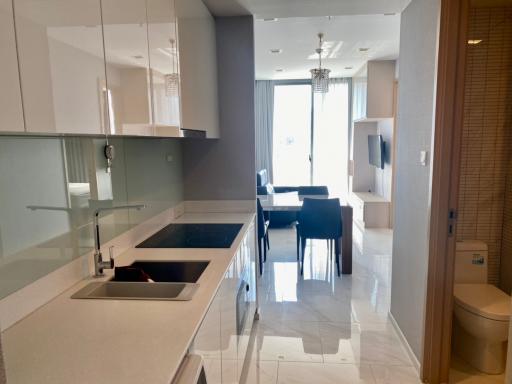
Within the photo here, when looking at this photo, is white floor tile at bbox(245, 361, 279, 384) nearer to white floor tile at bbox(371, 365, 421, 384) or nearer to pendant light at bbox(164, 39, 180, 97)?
white floor tile at bbox(371, 365, 421, 384)

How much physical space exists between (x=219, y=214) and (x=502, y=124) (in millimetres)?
2267

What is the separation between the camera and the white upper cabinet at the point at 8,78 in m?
0.82

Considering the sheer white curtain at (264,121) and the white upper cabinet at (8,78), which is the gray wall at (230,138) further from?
the sheer white curtain at (264,121)

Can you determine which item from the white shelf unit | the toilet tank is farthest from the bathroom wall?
the white shelf unit

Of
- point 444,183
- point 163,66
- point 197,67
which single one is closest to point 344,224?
point 444,183

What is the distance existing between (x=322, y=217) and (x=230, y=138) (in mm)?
1535

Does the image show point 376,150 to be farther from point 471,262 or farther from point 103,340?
point 103,340

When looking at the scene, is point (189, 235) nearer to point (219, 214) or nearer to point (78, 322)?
point (219, 214)

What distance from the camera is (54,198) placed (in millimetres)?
1518

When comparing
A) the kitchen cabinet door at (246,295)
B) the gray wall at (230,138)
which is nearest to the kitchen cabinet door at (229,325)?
the kitchen cabinet door at (246,295)

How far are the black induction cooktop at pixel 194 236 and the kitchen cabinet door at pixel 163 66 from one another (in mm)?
668

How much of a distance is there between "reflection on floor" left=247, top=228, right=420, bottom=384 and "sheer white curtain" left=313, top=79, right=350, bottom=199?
3163 millimetres

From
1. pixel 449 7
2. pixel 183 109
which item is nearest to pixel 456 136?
pixel 449 7

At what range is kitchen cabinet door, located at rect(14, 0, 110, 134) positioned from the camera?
0.90 m
